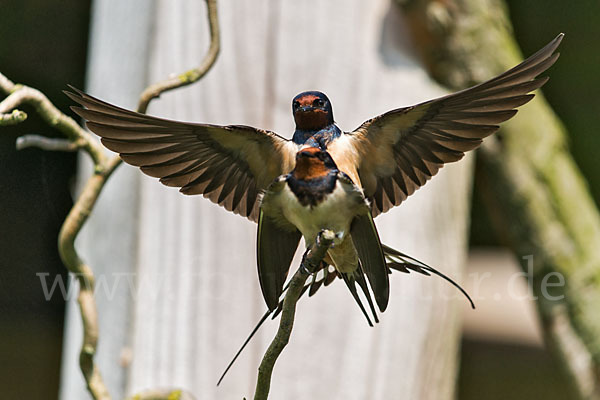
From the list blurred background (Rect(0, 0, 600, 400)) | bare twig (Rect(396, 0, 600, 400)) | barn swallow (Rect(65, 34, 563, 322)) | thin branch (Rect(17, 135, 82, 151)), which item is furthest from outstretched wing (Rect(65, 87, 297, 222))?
bare twig (Rect(396, 0, 600, 400))

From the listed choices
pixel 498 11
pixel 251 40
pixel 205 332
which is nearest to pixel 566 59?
pixel 498 11

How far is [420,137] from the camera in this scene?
760mm

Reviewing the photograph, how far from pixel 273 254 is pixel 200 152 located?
4.6 inches

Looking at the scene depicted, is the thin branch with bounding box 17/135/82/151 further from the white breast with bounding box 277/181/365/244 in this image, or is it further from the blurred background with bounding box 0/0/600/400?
the blurred background with bounding box 0/0/600/400

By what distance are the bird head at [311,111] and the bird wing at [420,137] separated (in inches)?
1.0

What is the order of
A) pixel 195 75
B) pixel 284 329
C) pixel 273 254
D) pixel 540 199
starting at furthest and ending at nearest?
pixel 540 199
pixel 195 75
pixel 273 254
pixel 284 329

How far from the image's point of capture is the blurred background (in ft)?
5.05

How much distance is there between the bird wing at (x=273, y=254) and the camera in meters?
0.67

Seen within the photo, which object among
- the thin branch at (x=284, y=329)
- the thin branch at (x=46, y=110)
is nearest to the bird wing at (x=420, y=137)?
the thin branch at (x=284, y=329)

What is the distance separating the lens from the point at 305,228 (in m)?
0.66

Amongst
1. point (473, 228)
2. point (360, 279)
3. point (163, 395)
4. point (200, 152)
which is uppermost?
point (473, 228)

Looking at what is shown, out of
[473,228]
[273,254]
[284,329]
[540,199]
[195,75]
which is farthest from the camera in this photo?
[473,228]

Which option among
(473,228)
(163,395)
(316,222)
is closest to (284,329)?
(316,222)

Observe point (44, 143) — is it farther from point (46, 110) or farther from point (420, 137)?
point (420, 137)
